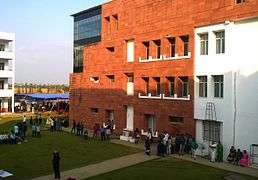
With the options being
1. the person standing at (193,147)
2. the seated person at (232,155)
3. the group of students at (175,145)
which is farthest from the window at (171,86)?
the seated person at (232,155)

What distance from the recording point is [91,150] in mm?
35125

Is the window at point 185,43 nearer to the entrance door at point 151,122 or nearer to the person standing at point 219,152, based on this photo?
the entrance door at point 151,122

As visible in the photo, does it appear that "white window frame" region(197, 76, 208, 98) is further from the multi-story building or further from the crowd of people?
the crowd of people

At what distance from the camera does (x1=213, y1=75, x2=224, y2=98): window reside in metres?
31.9

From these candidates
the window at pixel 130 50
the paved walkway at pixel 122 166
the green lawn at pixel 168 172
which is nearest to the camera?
the green lawn at pixel 168 172

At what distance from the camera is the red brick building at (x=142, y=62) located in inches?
1348

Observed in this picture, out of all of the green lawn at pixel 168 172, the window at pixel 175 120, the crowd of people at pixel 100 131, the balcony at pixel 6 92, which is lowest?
the green lawn at pixel 168 172

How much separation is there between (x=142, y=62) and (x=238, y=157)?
14.2 meters

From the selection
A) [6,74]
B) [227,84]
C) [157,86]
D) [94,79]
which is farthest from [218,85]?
[6,74]

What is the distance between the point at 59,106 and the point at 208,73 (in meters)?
44.9

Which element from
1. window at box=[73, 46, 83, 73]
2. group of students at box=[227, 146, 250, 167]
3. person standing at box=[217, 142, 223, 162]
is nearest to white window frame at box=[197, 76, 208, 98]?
person standing at box=[217, 142, 223, 162]

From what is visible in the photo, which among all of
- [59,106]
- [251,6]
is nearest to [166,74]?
[251,6]

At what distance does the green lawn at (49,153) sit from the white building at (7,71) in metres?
36.9

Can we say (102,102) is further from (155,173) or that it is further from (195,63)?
(155,173)
